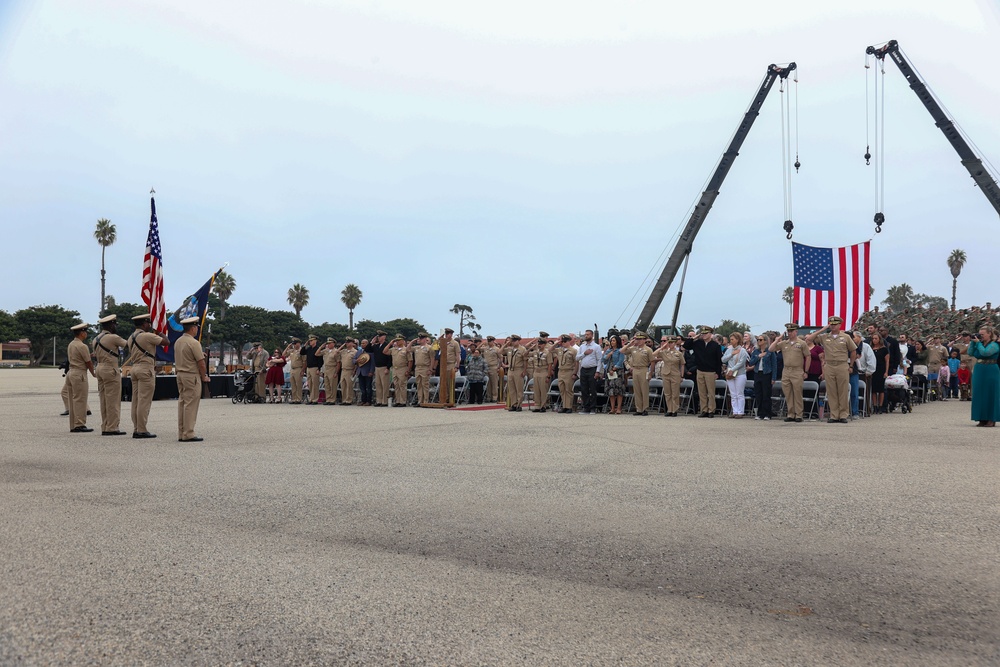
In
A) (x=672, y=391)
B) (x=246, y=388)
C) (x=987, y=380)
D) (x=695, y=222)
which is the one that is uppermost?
(x=695, y=222)

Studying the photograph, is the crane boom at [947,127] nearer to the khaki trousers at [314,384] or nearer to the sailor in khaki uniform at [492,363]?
the sailor in khaki uniform at [492,363]

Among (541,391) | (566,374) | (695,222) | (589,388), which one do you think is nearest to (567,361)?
(566,374)

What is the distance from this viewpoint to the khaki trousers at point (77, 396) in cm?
1304

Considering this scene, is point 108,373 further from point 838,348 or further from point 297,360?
point 838,348

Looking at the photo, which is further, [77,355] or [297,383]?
[297,383]

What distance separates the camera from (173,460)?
944 centimetres

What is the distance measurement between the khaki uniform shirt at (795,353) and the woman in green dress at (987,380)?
9.29 feet

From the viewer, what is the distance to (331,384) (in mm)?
22125

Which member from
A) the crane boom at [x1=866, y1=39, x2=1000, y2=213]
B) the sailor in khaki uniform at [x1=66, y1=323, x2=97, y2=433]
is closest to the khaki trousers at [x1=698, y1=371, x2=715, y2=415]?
the sailor in khaki uniform at [x1=66, y1=323, x2=97, y2=433]

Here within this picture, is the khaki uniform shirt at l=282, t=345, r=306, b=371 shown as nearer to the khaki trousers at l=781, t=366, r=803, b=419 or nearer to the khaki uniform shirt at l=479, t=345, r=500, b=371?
the khaki uniform shirt at l=479, t=345, r=500, b=371

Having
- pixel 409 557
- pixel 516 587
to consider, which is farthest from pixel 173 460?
pixel 516 587

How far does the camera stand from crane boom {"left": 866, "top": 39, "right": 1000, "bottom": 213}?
3022 centimetres

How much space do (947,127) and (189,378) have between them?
3068 centimetres

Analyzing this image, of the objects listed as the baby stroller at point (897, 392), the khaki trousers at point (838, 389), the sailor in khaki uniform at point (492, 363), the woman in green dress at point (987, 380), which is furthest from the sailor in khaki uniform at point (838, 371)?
the sailor in khaki uniform at point (492, 363)
